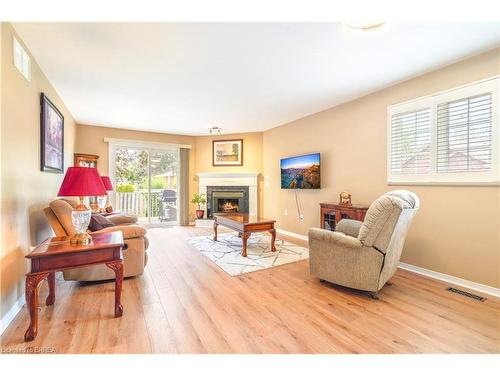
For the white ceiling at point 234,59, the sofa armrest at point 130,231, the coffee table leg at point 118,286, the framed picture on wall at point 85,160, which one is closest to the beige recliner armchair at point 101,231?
the sofa armrest at point 130,231

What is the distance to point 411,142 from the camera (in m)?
3.07

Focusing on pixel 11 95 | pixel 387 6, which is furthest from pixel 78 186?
pixel 387 6

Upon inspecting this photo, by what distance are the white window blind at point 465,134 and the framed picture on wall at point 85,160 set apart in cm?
620

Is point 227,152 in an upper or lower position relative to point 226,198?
upper

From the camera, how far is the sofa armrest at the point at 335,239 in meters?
2.32

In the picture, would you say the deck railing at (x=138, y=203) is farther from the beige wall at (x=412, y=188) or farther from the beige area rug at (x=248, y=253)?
the beige wall at (x=412, y=188)

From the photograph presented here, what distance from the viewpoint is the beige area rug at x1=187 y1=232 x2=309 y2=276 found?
10.6 feet

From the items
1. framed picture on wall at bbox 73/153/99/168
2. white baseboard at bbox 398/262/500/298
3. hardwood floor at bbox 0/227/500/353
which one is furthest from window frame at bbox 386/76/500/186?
framed picture on wall at bbox 73/153/99/168

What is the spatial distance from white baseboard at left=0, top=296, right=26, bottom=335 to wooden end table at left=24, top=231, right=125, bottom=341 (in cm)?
19

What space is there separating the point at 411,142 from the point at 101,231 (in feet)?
13.1

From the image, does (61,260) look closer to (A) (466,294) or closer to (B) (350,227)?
(B) (350,227)

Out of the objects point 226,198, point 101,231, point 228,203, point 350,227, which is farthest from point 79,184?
point 226,198

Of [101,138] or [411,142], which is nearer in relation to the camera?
[411,142]

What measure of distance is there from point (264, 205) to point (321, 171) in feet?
6.95
